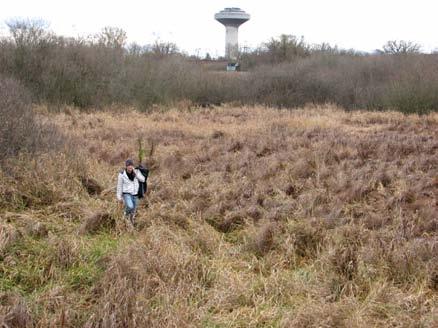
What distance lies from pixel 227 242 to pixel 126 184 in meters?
1.56

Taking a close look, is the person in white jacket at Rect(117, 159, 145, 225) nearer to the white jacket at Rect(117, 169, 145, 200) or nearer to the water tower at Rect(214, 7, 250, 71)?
the white jacket at Rect(117, 169, 145, 200)

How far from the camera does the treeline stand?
23.7 metres

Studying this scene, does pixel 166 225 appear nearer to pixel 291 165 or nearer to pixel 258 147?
pixel 291 165

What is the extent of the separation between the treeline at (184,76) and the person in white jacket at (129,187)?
14.8m

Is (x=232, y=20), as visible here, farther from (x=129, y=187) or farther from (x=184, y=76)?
(x=129, y=187)

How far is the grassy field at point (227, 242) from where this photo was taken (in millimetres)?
4633

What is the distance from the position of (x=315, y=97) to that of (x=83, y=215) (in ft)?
81.1

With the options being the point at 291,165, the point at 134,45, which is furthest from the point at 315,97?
the point at 291,165

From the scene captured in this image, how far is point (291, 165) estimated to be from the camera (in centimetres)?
1020

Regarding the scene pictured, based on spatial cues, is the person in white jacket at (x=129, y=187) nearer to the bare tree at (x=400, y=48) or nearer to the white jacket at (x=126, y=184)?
the white jacket at (x=126, y=184)

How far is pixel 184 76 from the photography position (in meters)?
30.5

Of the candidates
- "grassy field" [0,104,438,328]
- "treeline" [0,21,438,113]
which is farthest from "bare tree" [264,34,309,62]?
"grassy field" [0,104,438,328]

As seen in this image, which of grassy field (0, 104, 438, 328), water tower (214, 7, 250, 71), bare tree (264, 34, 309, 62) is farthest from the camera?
water tower (214, 7, 250, 71)

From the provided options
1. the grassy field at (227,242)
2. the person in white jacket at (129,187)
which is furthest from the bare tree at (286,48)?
the person in white jacket at (129,187)
